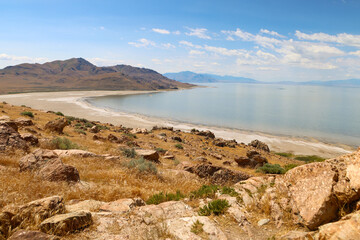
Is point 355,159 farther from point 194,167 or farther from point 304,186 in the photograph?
point 194,167

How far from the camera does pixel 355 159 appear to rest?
3.92 m

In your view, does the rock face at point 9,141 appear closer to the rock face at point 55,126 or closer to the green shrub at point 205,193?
the green shrub at point 205,193

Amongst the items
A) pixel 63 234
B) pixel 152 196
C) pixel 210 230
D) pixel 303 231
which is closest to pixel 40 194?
pixel 63 234

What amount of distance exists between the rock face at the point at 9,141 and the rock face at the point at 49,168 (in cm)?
186

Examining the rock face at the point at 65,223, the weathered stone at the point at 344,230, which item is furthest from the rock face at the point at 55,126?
the weathered stone at the point at 344,230

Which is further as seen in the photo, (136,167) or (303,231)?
(136,167)

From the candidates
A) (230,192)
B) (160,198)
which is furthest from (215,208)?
(160,198)

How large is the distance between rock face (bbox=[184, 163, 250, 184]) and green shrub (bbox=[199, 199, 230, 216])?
13.7 feet

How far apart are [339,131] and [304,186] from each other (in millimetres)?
52646

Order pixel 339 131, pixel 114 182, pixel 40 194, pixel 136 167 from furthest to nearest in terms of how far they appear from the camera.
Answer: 1. pixel 339 131
2. pixel 136 167
3. pixel 114 182
4. pixel 40 194

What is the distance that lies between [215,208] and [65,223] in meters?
2.92

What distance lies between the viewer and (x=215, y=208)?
15.5 feet

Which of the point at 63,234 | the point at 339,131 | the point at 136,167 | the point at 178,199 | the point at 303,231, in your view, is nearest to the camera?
the point at 63,234

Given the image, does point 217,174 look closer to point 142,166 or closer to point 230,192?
point 142,166
